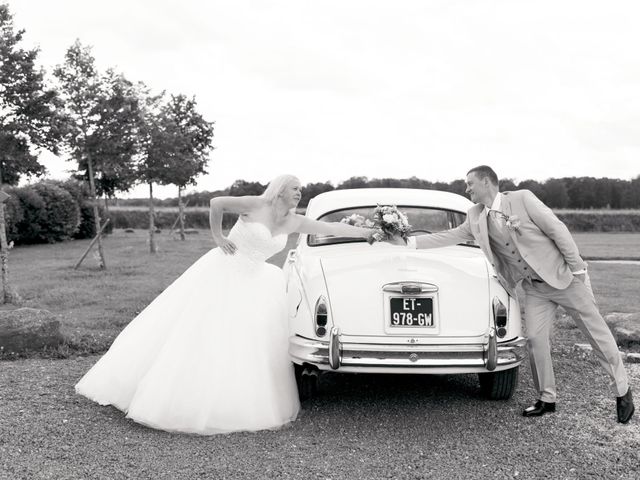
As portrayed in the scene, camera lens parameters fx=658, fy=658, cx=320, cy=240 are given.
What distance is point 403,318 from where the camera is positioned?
17.1 ft

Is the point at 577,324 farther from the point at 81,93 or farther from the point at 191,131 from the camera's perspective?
the point at 191,131

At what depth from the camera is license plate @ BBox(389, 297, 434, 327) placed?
5.21 m

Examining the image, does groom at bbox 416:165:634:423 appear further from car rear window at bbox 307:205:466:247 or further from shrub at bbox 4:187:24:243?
shrub at bbox 4:187:24:243

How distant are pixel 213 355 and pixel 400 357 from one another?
1537 millimetres

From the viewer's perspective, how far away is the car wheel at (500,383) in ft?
19.0

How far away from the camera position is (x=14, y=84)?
40.0 feet

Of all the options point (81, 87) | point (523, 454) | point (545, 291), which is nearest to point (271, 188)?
point (545, 291)

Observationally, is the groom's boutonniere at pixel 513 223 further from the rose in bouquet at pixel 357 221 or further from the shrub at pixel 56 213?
the shrub at pixel 56 213

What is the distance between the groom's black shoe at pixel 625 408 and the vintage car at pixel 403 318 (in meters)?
0.86

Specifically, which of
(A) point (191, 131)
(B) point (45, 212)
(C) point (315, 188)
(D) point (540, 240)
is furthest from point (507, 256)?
(C) point (315, 188)

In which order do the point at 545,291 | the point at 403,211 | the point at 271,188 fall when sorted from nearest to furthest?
the point at 545,291
the point at 271,188
the point at 403,211

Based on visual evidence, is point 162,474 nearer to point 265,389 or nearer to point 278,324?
point 265,389

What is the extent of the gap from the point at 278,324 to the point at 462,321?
1620mm

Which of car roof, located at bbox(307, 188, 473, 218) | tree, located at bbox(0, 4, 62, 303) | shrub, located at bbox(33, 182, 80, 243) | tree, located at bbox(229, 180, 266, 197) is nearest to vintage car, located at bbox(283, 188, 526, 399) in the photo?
car roof, located at bbox(307, 188, 473, 218)
